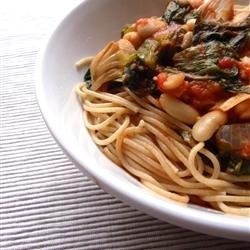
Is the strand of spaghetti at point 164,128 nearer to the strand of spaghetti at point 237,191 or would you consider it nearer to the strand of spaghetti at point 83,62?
the strand of spaghetti at point 237,191

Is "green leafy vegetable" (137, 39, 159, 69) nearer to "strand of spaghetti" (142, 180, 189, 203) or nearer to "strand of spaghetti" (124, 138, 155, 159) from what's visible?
"strand of spaghetti" (124, 138, 155, 159)

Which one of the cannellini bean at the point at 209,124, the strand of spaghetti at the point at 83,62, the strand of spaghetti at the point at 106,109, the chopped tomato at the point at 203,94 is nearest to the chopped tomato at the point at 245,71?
the chopped tomato at the point at 203,94

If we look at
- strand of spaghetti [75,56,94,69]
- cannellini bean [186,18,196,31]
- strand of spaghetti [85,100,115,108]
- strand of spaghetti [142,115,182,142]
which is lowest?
strand of spaghetti [85,100,115,108]

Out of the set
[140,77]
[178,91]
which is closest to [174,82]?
[178,91]

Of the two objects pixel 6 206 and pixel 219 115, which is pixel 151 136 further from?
pixel 6 206

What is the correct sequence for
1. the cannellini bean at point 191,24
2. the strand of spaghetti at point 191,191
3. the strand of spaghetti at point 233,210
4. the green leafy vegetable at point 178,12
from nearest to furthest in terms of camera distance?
the strand of spaghetti at point 233,210, the strand of spaghetti at point 191,191, the cannellini bean at point 191,24, the green leafy vegetable at point 178,12

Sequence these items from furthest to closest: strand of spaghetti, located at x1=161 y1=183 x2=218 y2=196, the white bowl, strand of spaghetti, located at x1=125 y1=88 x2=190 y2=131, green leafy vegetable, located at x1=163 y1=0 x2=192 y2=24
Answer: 1. green leafy vegetable, located at x1=163 y1=0 x2=192 y2=24
2. strand of spaghetti, located at x1=125 y1=88 x2=190 y2=131
3. strand of spaghetti, located at x1=161 y1=183 x2=218 y2=196
4. the white bowl

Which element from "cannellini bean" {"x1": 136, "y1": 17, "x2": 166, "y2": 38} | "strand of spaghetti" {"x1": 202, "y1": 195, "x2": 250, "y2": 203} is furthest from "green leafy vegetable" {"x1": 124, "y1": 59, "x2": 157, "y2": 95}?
"strand of spaghetti" {"x1": 202, "y1": 195, "x2": 250, "y2": 203}

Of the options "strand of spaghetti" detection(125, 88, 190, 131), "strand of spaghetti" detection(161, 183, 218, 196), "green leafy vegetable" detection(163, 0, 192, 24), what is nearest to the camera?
"strand of spaghetti" detection(161, 183, 218, 196)
